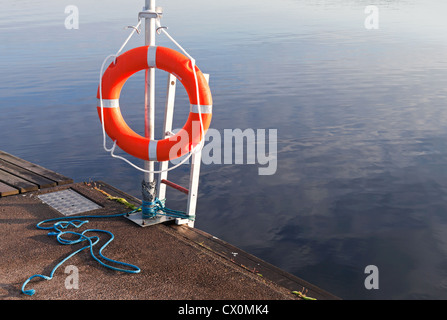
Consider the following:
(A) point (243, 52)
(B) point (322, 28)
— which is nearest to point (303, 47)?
(A) point (243, 52)

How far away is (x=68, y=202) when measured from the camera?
12.0 feet

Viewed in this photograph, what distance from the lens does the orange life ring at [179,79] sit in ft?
10.2

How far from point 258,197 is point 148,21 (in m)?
2.32

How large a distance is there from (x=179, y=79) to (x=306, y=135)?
148 inches

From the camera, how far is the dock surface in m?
2.49

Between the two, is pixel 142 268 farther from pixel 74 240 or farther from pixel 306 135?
pixel 306 135

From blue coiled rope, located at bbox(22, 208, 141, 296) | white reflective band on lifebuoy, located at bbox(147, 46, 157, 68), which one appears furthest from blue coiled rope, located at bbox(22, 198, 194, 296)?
white reflective band on lifebuoy, located at bbox(147, 46, 157, 68)

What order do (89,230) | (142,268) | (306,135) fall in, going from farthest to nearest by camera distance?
(306,135)
(89,230)
(142,268)

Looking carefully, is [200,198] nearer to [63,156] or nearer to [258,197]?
[258,197]

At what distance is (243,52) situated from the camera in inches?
487

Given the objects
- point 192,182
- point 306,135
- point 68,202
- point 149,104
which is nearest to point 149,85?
point 149,104

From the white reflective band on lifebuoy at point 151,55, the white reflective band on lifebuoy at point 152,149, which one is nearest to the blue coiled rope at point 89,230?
the white reflective band on lifebuoy at point 152,149

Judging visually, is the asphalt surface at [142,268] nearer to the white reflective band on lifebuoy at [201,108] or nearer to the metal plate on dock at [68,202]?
the metal plate on dock at [68,202]
